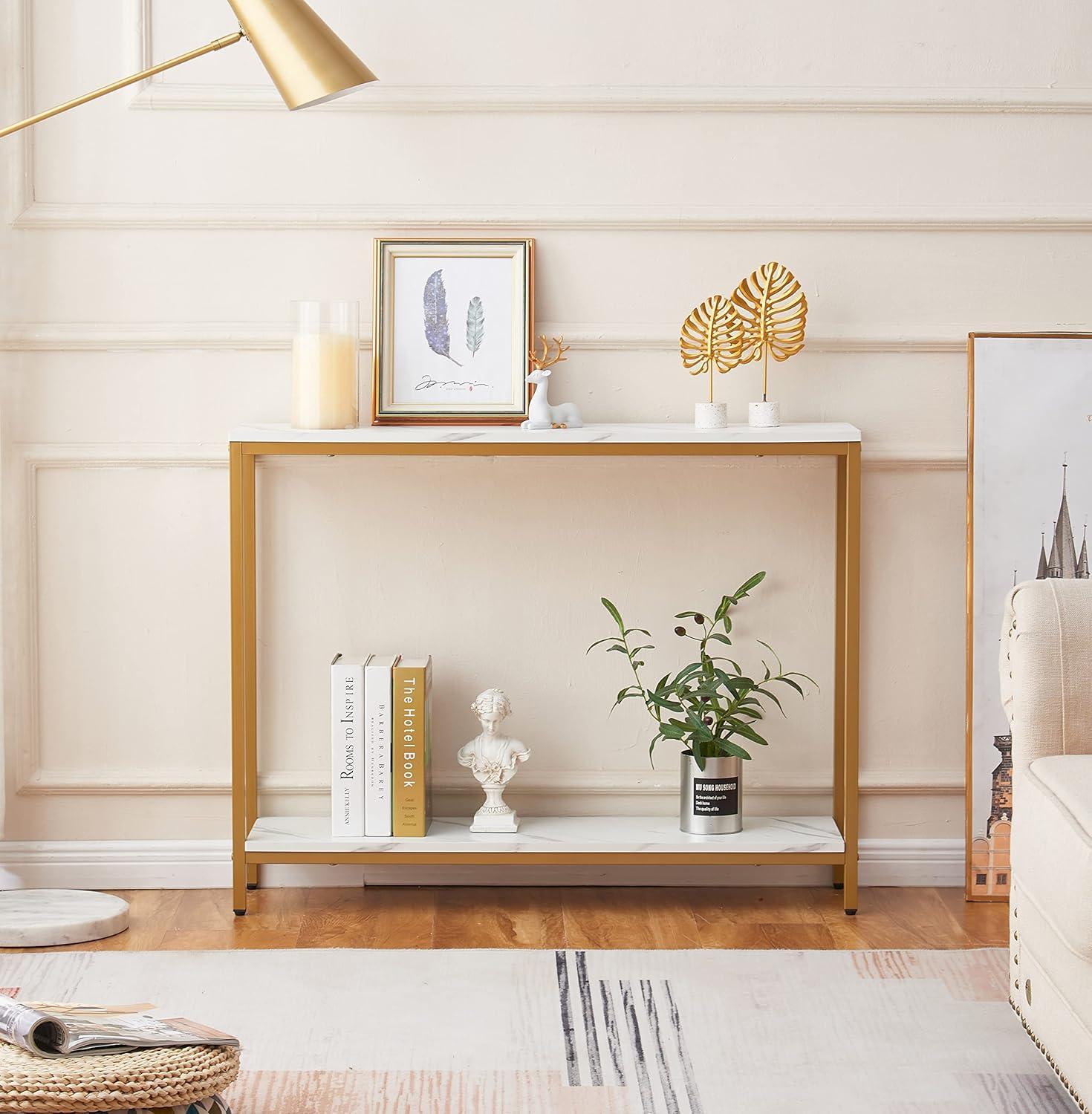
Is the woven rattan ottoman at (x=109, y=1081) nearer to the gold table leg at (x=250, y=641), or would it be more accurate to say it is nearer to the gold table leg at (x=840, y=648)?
the gold table leg at (x=250, y=641)

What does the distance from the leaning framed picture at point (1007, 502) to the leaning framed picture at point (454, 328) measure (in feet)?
2.85

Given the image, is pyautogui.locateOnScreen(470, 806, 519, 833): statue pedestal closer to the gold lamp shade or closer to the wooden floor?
Answer: the wooden floor

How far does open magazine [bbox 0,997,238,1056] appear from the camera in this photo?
4.50 feet

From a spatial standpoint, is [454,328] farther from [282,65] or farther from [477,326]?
[282,65]

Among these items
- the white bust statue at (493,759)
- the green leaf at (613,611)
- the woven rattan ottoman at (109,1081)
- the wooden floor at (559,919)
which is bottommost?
the wooden floor at (559,919)

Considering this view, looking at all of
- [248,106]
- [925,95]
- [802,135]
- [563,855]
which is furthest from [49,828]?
[925,95]

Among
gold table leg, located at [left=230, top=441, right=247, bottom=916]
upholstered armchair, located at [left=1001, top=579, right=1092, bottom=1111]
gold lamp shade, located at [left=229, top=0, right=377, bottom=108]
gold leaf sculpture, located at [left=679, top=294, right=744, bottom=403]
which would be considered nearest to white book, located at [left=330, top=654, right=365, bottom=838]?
gold table leg, located at [left=230, top=441, right=247, bottom=916]

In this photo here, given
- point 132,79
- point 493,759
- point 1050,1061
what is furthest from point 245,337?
point 1050,1061

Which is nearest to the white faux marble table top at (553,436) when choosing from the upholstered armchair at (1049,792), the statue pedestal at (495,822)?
the upholstered armchair at (1049,792)

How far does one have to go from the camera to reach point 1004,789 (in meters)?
2.46

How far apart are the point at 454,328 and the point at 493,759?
80 centimetres

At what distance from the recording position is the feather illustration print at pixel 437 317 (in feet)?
7.93

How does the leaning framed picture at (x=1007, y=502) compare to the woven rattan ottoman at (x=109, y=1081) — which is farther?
the leaning framed picture at (x=1007, y=502)

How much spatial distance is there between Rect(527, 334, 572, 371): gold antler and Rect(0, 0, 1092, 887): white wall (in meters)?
0.04
